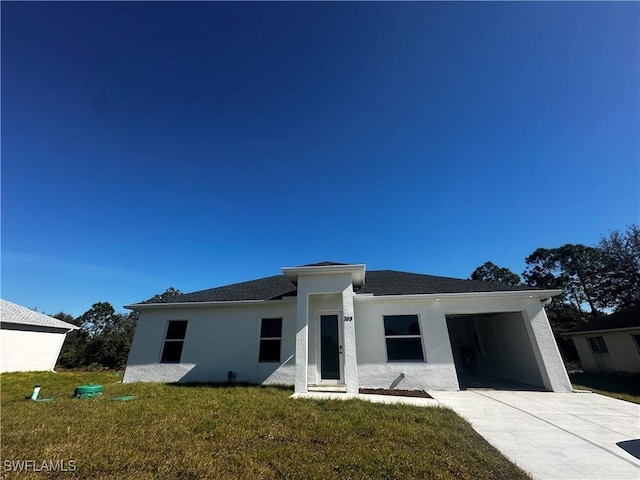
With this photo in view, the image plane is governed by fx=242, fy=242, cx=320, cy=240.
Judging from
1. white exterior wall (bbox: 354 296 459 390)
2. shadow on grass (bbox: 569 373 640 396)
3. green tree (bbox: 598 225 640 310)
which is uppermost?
green tree (bbox: 598 225 640 310)

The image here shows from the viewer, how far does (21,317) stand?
49.6 ft

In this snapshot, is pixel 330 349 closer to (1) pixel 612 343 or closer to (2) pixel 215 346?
(2) pixel 215 346

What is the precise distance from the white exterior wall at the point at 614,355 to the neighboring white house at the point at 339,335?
886 centimetres

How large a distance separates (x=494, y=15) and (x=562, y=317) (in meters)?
29.6

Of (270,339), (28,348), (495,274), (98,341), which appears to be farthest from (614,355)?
(98,341)

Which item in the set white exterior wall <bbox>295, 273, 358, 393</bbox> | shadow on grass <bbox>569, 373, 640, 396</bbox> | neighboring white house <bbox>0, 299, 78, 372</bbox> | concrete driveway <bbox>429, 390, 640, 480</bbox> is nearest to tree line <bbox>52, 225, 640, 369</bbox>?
shadow on grass <bbox>569, 373, 640, 396</bbox>

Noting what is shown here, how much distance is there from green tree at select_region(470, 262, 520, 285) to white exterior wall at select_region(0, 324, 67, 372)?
4419 cm

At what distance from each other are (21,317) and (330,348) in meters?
20.0

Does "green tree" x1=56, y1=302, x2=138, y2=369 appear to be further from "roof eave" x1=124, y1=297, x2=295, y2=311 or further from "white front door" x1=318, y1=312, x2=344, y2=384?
"white front door" x1=318, y1=312, x2=344, y2=384

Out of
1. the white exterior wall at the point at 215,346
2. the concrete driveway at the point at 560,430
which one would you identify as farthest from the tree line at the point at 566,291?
the white exterior wall at the point at 215,346

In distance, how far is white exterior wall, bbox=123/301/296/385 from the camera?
916 centimetres

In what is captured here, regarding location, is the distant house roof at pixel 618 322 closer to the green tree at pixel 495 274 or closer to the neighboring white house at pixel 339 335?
the neighboring white house at pixel 339 335

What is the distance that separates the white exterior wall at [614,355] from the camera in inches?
514

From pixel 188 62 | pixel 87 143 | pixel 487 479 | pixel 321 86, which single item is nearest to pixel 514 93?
pixel 321 86
